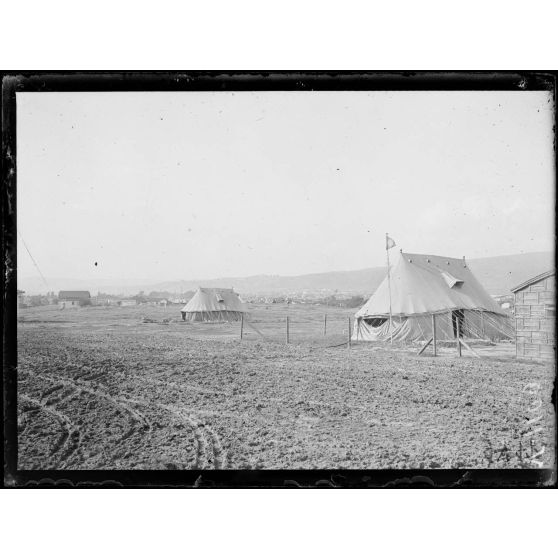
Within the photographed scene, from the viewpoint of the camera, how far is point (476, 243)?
4.14 m

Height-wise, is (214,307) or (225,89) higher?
(225,89)

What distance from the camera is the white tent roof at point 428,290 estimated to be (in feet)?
14.6

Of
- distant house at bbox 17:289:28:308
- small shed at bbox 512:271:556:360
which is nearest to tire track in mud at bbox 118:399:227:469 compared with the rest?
distant house at bbox 17:289:28:308

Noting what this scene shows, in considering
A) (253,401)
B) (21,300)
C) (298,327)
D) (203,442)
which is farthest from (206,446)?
(21,300)

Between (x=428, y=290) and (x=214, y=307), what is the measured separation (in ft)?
7.17

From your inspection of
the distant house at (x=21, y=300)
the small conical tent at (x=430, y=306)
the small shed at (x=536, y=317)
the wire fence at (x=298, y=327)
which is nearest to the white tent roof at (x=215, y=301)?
the wire fence at (x=298, y=327)

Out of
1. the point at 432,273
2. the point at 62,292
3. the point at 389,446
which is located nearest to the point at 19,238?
the point at 62,292

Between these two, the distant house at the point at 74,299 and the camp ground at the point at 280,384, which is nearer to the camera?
the camp ground at the point at 280,384

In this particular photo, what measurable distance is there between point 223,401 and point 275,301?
0.87 m

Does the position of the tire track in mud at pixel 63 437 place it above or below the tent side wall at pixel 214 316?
Result: below

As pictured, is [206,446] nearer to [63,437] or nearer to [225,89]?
[63,437]

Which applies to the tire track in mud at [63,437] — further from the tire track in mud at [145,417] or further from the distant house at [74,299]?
the distant house at [74,299]

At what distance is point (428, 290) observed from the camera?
206 inches

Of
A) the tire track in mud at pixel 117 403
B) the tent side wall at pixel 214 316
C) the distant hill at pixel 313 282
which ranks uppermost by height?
the distant hill at pixel 313 282
